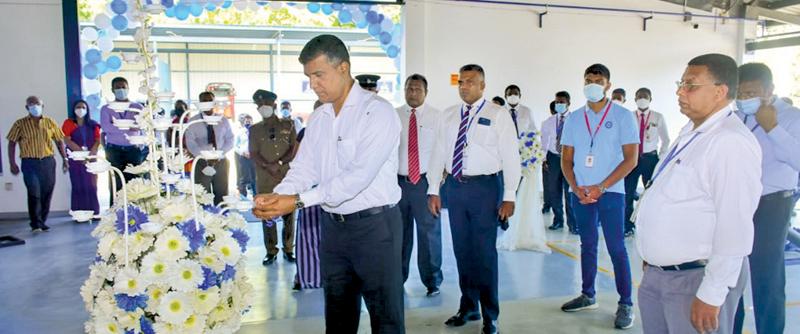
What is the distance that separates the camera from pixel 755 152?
1.92 m

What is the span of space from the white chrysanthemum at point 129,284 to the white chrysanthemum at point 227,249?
0.74ft

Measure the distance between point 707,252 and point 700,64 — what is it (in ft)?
2.25

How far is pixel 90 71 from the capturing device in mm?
7992

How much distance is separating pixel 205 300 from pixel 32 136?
21.5ft

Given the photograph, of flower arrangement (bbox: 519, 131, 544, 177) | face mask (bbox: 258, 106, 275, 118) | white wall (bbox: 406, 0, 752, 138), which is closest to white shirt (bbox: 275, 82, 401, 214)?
face mask (bbox: 258, 106, 275, 118)

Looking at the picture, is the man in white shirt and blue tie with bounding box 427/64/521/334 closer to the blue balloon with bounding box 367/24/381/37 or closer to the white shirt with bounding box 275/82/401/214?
the white shirt with bounding box 275/82/401/214

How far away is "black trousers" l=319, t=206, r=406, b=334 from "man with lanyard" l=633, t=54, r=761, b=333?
1.05 meters

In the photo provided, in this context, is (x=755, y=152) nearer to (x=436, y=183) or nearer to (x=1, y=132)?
(x=436, y=183)

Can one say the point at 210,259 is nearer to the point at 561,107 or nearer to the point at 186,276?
the point at 186,276

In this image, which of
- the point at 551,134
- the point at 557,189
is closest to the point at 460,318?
the point at 557,189

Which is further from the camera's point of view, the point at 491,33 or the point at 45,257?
the point at 491,33

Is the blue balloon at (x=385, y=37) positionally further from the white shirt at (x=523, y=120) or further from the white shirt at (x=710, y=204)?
the white shirt at (x=710, y=204)

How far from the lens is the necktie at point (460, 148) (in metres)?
3.71

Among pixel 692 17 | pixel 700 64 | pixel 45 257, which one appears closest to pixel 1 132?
pixel 45 257
